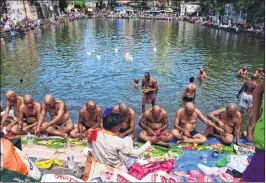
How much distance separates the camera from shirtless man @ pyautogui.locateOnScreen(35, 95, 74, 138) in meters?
8.84

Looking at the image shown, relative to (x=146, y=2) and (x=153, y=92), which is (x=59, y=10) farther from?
(x=153, y=92)

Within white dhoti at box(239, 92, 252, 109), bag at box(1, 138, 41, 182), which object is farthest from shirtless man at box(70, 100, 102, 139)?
white dhoti at box(239, 92, 252, 109)

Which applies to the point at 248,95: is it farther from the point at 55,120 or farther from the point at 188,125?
the point at 55,120

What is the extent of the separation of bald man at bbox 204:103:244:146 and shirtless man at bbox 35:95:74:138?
14.2 feet

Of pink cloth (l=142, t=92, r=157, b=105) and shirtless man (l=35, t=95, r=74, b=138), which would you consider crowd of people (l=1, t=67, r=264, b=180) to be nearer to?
shirtless man (l=35, t=95, r=74, b=138)

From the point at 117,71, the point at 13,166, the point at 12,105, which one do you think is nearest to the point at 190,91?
the point at 12,105

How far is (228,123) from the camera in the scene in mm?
8680

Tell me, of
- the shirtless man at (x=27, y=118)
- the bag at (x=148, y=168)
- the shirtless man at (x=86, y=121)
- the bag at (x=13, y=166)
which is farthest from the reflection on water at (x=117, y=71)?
the bag at (x=13, y=166)

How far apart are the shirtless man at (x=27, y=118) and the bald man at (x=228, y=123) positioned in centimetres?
523

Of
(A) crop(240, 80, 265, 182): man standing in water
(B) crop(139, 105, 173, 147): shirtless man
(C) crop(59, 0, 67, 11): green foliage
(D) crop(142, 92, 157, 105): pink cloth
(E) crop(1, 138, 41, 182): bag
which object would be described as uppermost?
(C) crop(59, 0, 67, 11): green foliage

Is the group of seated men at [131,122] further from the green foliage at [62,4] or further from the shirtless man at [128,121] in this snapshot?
the green foliage at [62,4]

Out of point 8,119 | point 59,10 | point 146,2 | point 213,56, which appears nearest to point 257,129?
point 8,119

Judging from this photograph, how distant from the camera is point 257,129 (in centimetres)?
355

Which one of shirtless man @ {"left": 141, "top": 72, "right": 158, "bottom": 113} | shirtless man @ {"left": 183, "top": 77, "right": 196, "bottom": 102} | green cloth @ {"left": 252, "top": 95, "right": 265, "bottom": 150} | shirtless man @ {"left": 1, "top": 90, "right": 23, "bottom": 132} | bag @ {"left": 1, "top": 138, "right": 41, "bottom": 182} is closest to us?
green cloth @ {"left": 252, "top": 95, "right": 265, "bottom": 150}
